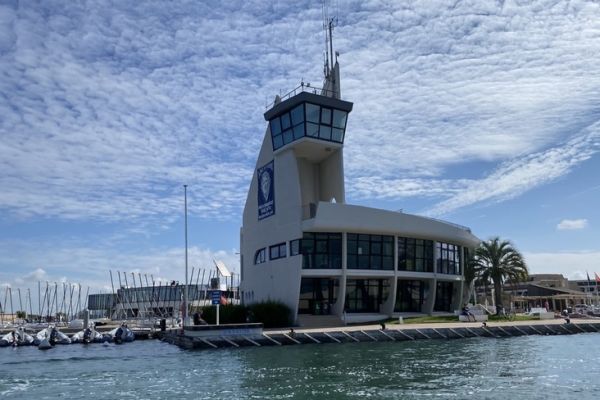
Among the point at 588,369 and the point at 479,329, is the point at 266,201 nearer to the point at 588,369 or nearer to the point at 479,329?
the point at 479,329

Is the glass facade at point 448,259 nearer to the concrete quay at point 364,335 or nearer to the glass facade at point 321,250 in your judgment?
the glass facade at point 321,250

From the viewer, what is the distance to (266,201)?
58.2 meters

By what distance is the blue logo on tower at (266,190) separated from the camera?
5722 cm

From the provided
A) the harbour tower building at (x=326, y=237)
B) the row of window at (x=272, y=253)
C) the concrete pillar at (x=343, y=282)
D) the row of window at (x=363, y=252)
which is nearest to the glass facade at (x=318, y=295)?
the harbour tower building at (x=326, y=237)

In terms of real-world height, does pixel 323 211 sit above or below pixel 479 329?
above

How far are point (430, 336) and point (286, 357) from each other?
14.5 meters

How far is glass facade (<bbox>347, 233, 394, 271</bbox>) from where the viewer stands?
53.5 m

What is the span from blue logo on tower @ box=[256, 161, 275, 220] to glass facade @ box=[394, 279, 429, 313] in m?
14.7

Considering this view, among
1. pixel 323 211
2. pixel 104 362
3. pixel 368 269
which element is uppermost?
pixel 323 211

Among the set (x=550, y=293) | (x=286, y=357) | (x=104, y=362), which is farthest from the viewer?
(x=550, y=293)

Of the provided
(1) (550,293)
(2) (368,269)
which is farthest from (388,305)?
(1) (550,293)

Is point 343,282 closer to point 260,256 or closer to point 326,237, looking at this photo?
point 326,237

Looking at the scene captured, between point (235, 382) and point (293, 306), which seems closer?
point (235, 382)

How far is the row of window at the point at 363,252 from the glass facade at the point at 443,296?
262 cm
